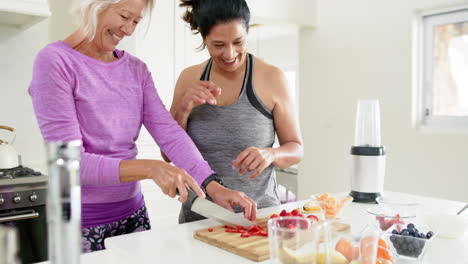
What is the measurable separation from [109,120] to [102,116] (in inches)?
0.9

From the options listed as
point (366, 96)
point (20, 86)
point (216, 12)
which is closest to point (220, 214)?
point (216, 12)

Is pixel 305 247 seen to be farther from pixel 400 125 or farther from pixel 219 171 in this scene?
pixel 400 125

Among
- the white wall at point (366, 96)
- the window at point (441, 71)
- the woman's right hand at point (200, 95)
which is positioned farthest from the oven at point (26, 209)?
the window at point (441, 71)

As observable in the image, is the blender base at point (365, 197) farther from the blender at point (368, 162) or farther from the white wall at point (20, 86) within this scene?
the white wall at point (20, 86)

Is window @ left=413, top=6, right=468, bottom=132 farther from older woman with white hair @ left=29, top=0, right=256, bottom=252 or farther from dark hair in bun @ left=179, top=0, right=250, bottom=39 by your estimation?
older woman with white hair @ left=29, top=0, right=256, bottom=252

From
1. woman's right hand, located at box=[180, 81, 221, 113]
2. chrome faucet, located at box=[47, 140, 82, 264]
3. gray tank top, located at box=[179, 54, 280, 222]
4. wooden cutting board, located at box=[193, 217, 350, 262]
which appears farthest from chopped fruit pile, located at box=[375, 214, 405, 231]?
chrome faucet, located at box=[47, 140, 82, 264]

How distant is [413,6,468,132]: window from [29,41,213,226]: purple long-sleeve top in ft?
8.44

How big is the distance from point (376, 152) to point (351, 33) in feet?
7.45

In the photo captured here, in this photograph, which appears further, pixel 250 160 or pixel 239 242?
pixel 250 160

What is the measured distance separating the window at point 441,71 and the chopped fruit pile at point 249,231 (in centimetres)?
254

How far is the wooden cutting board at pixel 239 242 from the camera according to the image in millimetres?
986

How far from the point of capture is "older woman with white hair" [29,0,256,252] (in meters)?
1.11

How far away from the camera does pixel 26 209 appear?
2031mm

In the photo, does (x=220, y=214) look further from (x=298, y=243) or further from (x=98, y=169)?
(x=298, y=243)
